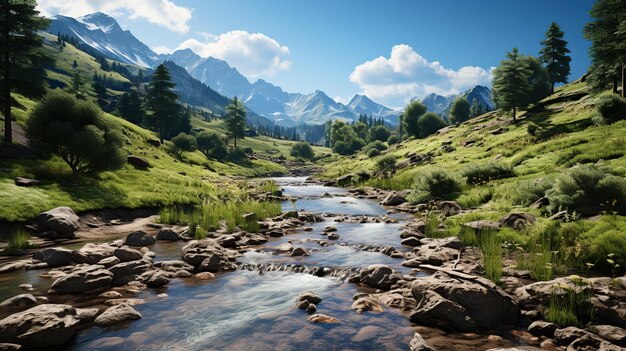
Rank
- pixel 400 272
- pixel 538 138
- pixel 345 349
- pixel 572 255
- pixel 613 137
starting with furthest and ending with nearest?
pixel 538 138, pixel 613 137, pixel 400 272, pixel 572 255, pixel 345 349

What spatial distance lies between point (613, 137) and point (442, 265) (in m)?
30.0

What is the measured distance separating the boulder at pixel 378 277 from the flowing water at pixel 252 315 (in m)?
0.53

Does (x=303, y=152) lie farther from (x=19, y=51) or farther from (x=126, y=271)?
(x=126, y=271)

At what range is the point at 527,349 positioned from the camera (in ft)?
24.8

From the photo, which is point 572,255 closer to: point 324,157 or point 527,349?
point 527,349

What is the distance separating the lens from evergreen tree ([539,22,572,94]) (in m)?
84.6

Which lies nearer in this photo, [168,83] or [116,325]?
[116,325]

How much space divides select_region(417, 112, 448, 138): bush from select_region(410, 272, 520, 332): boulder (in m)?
108

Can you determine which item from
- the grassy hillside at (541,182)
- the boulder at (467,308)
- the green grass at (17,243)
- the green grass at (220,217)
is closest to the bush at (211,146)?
the grassy hillside at (541,182)

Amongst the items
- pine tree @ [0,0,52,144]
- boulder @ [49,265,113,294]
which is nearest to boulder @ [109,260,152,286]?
boulder @ [49,265,113,294]

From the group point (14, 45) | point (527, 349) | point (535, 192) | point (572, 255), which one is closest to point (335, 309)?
point (527, 349)

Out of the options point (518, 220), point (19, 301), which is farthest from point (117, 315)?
point (518, 220)

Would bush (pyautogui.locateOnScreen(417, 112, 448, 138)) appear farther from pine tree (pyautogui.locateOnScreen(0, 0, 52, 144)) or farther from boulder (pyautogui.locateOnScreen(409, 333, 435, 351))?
boulder (pyautogui.locateOnScreen(409, 333, 435, 351))

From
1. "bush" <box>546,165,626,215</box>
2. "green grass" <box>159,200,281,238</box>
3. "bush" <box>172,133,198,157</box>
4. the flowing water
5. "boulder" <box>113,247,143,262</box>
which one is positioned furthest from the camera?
"bush" <box>172,133,198,157</box>
